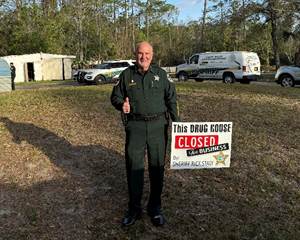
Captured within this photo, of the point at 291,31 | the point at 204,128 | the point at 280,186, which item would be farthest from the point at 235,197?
the point at 291,31

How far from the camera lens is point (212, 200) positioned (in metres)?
4.97

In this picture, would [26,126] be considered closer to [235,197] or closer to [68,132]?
[68,132]

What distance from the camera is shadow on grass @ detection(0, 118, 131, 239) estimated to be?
14.1 ft

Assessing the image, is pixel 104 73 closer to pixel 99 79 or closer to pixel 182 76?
pixel 99 79

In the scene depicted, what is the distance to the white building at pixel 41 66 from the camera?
36.2 meters

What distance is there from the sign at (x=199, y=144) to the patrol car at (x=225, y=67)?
2056 cm

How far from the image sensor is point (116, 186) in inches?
212

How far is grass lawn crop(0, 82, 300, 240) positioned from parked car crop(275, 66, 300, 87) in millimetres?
13631

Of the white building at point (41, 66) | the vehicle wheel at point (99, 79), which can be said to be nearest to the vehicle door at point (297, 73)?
the vehicle wheel at point (99, 79)

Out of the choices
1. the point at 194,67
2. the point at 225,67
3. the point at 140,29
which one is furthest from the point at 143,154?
the point at 140,29

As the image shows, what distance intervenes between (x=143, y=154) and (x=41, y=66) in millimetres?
35092

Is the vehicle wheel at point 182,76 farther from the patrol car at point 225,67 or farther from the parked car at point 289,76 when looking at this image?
the parked car at point 289,76

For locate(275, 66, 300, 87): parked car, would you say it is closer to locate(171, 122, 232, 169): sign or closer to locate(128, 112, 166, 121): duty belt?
locate(171, 122, 232, 169): sign

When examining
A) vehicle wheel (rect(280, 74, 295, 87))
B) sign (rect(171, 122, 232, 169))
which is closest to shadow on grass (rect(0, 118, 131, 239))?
sign (rect(171, 122, 232, 169))
